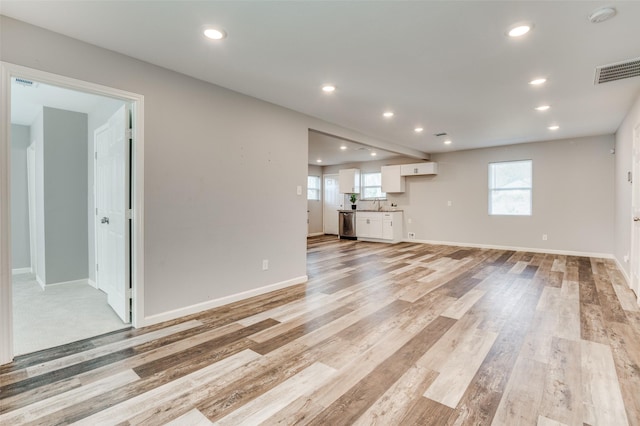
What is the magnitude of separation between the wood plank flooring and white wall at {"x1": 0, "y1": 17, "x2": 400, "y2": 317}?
42cm

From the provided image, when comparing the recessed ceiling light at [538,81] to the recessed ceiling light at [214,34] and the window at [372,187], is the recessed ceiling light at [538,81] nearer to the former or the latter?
the recessed ceiling light at [214,34]

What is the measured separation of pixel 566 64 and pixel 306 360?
347 centimetres

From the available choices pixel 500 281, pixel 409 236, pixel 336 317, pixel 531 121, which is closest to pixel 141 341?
pixel 336 317

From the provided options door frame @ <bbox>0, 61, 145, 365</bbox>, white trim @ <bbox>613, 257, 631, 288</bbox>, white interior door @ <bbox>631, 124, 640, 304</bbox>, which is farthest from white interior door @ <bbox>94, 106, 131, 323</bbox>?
white trim @ <bbox>613, 257, 631, 288</bbox>

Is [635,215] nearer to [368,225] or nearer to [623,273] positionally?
[623,273]

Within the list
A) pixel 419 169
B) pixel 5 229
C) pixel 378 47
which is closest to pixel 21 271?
pixel 5 229

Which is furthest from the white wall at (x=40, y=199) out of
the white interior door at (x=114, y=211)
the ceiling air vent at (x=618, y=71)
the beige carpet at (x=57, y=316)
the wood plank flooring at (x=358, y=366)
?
the ceiling air vent at (x=618, y=71)

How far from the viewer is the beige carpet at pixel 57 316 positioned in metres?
2.57

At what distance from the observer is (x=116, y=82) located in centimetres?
265

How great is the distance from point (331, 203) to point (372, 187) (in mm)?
1690

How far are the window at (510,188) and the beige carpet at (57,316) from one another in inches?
301

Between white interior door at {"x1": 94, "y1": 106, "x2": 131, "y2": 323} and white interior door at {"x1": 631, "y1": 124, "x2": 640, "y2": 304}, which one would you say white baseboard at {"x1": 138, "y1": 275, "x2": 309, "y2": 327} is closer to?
white interior door at {"x1": 94, "y1": 106, "x2": 131, "y2": 323}

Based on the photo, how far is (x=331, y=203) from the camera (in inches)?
425

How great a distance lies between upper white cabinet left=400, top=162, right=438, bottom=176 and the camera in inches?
319
